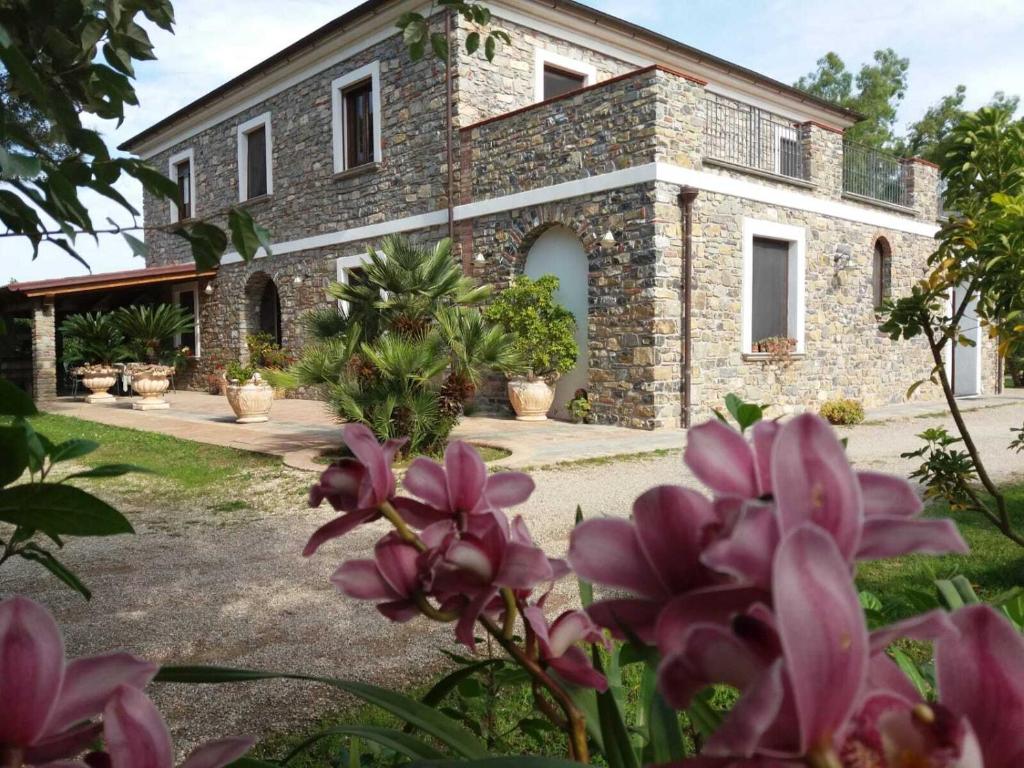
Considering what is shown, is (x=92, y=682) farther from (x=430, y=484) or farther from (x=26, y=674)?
(x=430, y=484)

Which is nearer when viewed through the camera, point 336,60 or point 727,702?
point 727,702

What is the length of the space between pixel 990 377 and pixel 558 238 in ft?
39.3

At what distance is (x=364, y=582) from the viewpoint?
505 mm

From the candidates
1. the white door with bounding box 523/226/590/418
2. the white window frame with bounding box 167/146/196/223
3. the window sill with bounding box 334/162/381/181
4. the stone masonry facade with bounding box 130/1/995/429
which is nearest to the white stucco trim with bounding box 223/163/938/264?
the stone masonry facade with bounding box 130/1/995/429

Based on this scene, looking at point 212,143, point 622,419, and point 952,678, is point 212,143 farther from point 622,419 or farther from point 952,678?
point 952,678

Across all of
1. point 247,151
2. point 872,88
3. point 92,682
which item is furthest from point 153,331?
point 872,88

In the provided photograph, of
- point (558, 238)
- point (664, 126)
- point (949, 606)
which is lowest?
point (949, 606)

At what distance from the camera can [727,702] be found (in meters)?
2.47

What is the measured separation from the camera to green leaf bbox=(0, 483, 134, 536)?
1.96 feet

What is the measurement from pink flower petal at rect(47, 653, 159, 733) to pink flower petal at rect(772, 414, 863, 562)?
279mm

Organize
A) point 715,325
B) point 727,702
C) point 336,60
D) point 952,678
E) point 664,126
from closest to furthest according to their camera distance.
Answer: point 952,678, point 727,702, point 664,126, point 715,325, point 336,60

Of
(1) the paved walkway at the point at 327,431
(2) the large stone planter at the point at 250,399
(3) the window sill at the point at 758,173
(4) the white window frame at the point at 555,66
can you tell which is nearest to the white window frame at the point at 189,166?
(1) the paved walkway at the point at 327,431

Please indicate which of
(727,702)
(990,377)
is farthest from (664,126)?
(990,377)

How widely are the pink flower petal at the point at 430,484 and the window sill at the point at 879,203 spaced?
14355 mm
